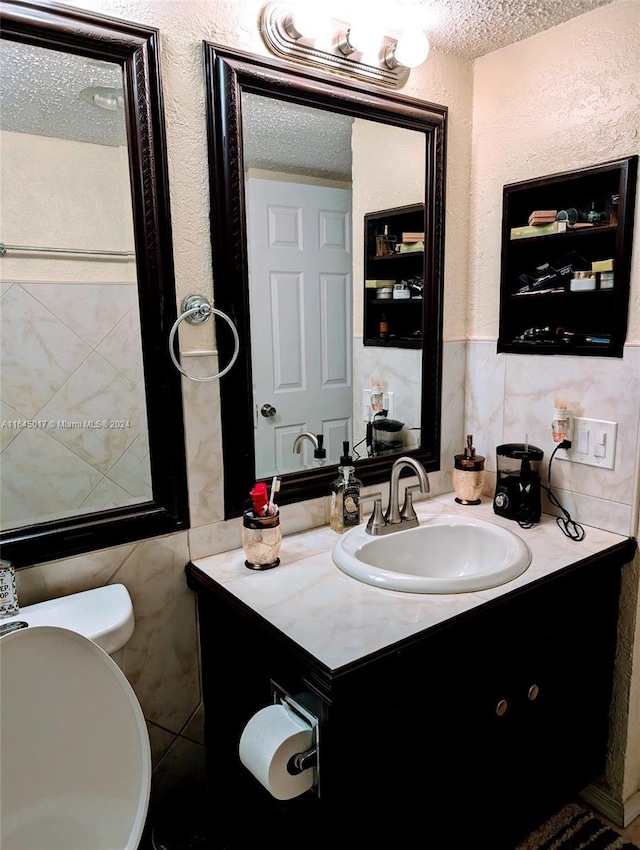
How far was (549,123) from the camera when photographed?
1.63 metres

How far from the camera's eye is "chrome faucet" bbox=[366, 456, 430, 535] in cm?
154

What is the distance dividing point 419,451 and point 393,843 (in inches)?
40.6

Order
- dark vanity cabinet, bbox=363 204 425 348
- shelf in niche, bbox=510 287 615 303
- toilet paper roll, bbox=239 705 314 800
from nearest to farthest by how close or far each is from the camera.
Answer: toilet paper roll, bbox=239 705 314 800 → shelf in niche, bbox=510 287 615 303 → dark vanity cabinet, bbox=363 204 425 348

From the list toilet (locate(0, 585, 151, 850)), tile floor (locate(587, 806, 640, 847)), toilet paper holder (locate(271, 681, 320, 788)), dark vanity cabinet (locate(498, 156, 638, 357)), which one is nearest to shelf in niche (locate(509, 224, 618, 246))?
dark vanity cabinet (locate(498, 156, 638, 357))

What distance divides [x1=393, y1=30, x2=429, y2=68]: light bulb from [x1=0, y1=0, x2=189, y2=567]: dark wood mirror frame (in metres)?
0.63

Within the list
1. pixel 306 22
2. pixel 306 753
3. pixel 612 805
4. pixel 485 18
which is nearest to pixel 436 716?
pixel 306 753

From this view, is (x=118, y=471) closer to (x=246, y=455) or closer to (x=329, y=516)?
(x=246, y=455)

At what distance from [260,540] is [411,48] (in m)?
1.25

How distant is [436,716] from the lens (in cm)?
120

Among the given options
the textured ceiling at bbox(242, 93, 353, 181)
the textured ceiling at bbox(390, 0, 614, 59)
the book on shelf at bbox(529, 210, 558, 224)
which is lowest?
the book on shelf at bbox(529, 210, 558, 224)

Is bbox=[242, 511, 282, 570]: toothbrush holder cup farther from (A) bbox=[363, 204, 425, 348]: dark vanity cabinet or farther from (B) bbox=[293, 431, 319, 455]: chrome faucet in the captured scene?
(A) bbox=[363, 204, 425, 348]: dark vanity cabinet

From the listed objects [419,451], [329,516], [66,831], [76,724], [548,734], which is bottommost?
[548,734]

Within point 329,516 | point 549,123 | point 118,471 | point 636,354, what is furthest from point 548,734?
point 549,123

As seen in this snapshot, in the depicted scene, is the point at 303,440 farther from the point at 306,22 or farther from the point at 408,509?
the point at 306,22
